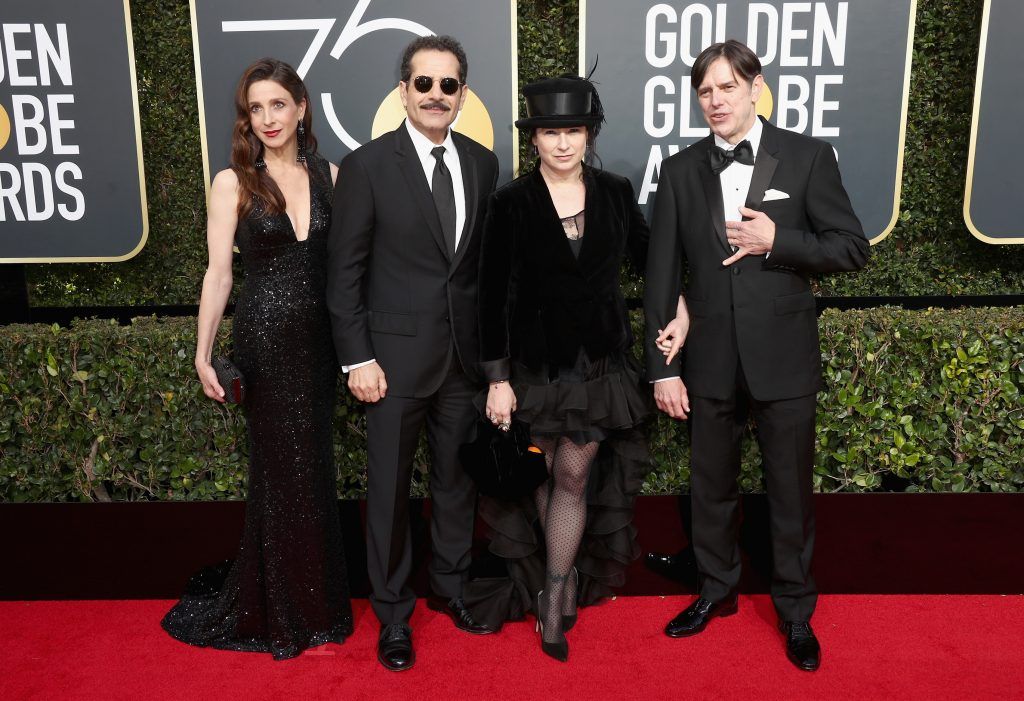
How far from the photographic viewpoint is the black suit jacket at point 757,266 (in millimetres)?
2973

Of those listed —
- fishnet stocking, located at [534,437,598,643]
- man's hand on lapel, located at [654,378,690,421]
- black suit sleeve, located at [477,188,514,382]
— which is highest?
black suit sleeve, located at [477,188,514,382]

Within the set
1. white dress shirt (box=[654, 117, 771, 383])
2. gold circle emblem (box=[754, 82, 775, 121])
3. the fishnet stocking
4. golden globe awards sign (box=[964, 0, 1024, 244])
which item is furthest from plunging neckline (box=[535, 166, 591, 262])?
golden globe awards sign (box=[964, 0, 1024, 244])

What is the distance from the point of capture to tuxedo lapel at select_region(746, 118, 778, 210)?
118 inches

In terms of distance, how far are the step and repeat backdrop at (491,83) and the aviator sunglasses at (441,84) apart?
75cm

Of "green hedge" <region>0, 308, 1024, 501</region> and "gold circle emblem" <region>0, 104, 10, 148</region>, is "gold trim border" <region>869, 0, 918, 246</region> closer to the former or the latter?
Result: "green hedge" <region>0, 308, 1024, 501</region>

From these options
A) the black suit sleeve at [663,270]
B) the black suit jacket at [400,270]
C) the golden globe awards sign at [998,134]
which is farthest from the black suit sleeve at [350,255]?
the golden globe awards sign at [998,134]

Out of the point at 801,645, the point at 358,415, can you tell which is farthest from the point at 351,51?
the point at 801,645

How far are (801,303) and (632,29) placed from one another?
1.50 meters

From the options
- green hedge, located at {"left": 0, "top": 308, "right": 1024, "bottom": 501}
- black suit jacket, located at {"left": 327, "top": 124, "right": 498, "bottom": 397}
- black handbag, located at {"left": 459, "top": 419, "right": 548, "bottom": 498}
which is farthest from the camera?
green hedge, located at {"left": 0, "top": 308, "right": 1024, "bottom": 501}

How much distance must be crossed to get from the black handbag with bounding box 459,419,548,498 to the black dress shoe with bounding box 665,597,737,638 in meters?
0.87

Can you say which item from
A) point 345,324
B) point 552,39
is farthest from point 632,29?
point 345,324

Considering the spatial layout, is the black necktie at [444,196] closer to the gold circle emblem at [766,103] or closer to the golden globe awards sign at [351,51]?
the golden globe awards sign at [351,51]

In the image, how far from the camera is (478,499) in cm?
353

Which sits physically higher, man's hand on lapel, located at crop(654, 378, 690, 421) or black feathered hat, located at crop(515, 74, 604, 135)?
black feathered hat, located at crop(515, 74, 604, 135)
